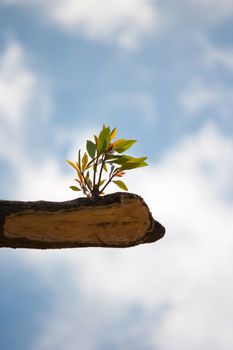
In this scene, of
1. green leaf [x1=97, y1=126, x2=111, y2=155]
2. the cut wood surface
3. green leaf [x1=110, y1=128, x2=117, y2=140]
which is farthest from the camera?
green leaf [x1=110, y1=128, x2=117, y2=140]

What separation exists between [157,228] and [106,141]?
1.79ft

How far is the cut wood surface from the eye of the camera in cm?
175

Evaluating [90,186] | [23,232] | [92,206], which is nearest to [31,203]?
[23,232]

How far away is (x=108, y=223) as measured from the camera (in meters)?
1.79

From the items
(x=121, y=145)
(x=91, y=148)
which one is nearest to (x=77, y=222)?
(x=91, y=148)

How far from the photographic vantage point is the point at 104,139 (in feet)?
6.91

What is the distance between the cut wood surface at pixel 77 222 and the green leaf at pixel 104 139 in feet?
1.30

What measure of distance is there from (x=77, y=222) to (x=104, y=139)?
519mm

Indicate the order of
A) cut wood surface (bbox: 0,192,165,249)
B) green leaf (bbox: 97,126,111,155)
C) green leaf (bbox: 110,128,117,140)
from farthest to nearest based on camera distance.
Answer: green leaf (bbox: 110,128,117,140), green leaf (bbox: 97,126,111,155), cut wood surface (bbox: 0,192,165,249)

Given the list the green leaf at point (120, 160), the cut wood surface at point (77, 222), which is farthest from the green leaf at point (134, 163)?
the cut wood surface at point (77, 222)

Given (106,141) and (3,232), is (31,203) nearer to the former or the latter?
(3,232)

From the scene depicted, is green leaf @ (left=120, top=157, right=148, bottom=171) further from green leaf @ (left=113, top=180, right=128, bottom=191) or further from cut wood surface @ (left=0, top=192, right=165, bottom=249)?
cut wood surface @ (left=0, top=192, right=165, bottom=249)

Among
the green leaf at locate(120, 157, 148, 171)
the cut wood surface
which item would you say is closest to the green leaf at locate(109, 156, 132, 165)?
the green leaf at locate(120, 157, 148, 171)

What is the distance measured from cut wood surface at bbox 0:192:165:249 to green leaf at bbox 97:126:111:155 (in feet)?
1.30
